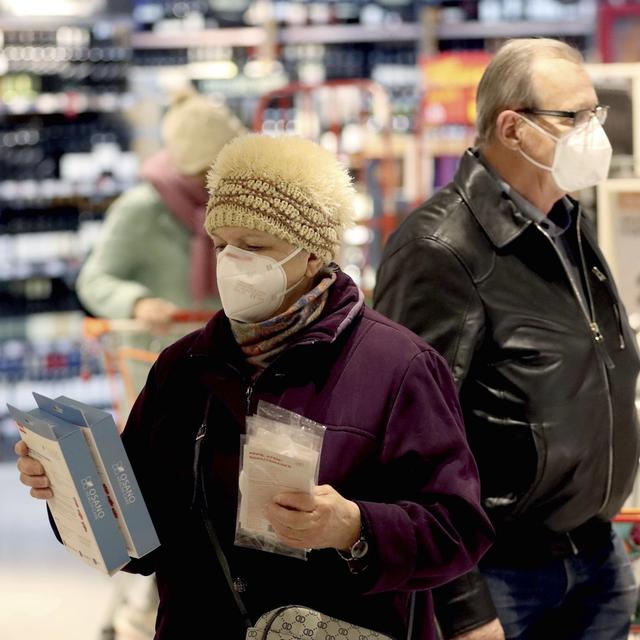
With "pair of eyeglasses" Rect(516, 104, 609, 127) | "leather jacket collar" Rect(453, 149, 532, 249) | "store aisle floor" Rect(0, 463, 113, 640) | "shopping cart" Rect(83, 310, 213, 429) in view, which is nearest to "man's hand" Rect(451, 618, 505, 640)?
"leather jacket collar" Rect(453, 149, 532, 249)

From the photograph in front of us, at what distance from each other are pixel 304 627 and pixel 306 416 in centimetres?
29

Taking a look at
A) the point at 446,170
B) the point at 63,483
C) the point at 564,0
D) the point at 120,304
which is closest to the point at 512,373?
the point at 63,483

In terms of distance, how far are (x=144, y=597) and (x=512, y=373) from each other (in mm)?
2497

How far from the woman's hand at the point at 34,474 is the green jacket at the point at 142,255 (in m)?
2.63

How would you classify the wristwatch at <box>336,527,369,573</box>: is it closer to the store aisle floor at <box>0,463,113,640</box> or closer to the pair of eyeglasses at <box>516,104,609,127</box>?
the pair of eyeglasses at <box>516,104,609,127</box>

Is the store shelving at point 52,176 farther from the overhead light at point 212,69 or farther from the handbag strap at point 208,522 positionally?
the handbag strap at point 208,522

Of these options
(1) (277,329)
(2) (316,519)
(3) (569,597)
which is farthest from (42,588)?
(2) (316,519)

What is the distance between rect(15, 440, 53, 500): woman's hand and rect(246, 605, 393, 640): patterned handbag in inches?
15.0

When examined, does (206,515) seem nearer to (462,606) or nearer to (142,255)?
(462,606)

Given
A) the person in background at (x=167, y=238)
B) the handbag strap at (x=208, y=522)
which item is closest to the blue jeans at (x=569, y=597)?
the handbag strap at (x=208, y=522)

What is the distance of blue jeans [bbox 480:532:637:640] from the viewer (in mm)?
2410

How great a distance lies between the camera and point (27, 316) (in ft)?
28.5

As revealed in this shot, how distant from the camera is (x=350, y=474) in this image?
183cm

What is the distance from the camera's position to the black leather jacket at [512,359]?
2.28 m
